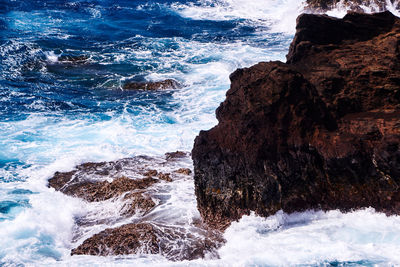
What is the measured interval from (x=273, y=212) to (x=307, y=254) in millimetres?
826

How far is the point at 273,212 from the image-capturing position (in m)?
5.47

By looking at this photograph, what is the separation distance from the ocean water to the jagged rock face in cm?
30

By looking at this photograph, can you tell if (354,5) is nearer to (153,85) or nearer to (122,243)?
(153,85)

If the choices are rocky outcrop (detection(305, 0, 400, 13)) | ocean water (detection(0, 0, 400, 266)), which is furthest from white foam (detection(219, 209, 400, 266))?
rocky outcrop (detection(305, 0, 400, 13))

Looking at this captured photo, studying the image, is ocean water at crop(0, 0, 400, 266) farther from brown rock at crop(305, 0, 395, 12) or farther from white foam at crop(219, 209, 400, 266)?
brown rock at crop(305, 0, 395, 12)

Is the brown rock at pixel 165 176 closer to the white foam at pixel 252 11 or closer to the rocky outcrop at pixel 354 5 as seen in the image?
the white foam at pixel 252 11

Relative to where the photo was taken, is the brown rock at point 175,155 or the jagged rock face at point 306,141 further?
the brown rock at point 175,155

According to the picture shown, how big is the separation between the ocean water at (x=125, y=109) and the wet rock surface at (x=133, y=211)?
0.67ft

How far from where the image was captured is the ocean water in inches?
201

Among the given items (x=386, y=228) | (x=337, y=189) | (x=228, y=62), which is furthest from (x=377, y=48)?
(x=228, y=62)

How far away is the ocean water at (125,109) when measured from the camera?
509 cm

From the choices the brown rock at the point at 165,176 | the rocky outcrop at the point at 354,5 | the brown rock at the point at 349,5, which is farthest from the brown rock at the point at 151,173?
the brown rock at the point at 349,5

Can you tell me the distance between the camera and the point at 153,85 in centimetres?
1364

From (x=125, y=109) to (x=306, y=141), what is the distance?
24.5 feet
